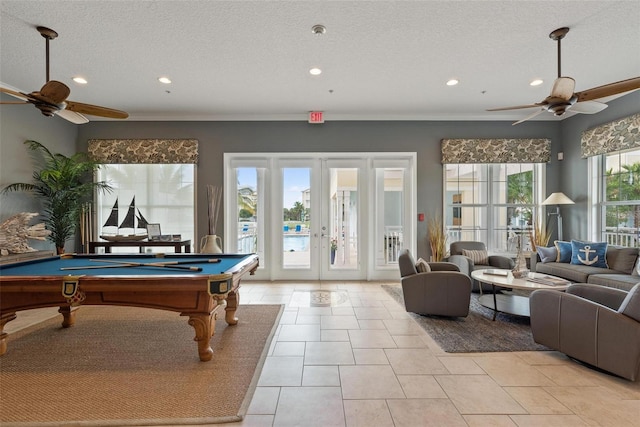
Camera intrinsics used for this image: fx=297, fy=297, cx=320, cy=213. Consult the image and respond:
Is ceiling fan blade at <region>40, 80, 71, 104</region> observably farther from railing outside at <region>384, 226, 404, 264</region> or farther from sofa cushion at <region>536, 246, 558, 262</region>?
sofa cushion at <region>536, 246, 558, 262</region>

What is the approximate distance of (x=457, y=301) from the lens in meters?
3.39

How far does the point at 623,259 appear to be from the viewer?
394cm

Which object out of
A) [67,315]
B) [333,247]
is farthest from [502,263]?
[67,315]

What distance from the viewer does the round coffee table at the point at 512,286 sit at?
3.17 meters

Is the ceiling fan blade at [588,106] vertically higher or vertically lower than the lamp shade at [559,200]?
higher

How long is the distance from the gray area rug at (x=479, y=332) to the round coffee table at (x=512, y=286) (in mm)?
86

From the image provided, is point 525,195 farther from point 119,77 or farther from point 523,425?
point 119,77

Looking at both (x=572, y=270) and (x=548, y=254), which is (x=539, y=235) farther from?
(x=572, y=270)

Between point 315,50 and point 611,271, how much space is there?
4.70m

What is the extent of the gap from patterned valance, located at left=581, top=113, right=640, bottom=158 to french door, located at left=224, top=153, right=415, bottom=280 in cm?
271

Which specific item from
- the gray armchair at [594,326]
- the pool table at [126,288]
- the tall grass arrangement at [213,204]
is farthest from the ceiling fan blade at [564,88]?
the tall grass arrangement at [213,204]

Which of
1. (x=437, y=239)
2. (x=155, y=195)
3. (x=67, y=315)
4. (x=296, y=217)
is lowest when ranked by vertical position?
(x=67, y=315)

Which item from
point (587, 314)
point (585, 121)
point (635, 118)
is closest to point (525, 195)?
point (585, 121)

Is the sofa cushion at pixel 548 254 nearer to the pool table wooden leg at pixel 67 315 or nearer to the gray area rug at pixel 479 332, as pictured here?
the gray area rug at pixel 479 332
